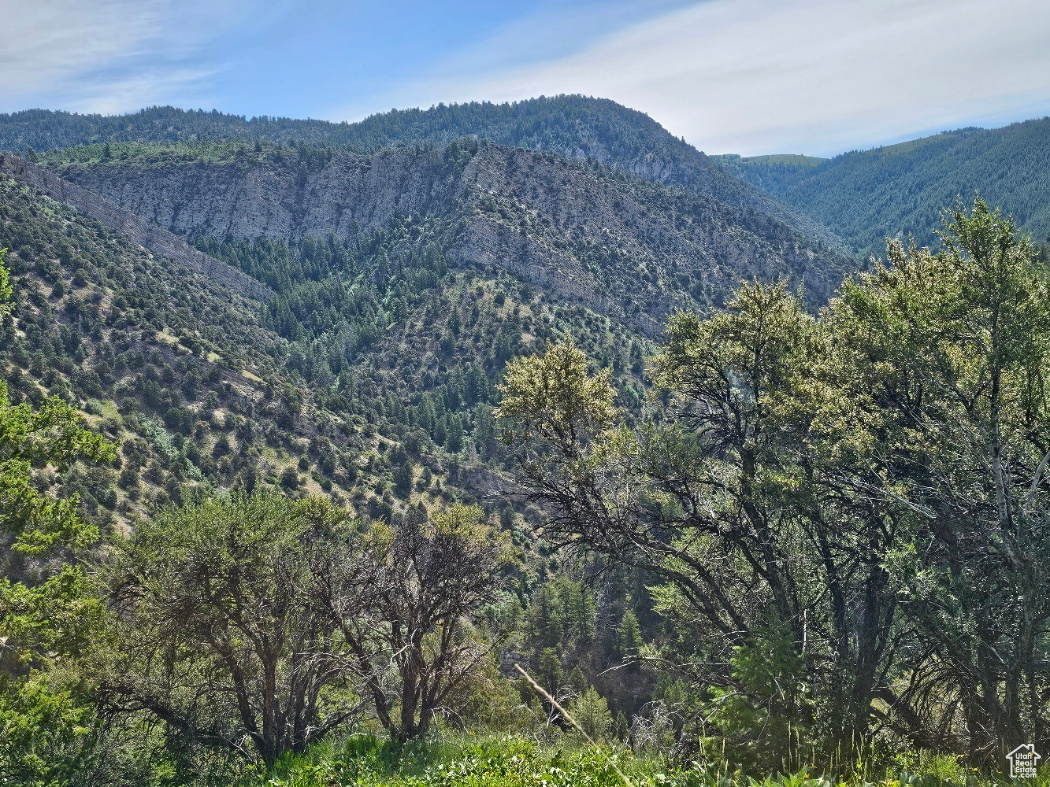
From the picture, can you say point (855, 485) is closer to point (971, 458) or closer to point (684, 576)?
point (971, 458)

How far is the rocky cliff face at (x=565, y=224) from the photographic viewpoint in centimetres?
15750

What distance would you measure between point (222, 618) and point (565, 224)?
170700 mm

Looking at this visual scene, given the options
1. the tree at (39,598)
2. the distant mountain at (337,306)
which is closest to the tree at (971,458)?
the distant mountain at (337,306)

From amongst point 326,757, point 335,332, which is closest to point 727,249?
point 335,332

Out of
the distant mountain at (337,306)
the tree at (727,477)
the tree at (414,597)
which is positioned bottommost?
the tree at (414,597)

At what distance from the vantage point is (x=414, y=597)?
18.1 m

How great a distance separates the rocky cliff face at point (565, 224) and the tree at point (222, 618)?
Answer: 137375 millimetres

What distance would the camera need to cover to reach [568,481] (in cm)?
1354

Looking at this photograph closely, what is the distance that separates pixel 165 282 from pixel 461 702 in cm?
11530

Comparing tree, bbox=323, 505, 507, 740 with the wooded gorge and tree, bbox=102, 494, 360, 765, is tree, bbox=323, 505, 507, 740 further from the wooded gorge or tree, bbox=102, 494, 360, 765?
tree, bbox=102, 494, 360, 765

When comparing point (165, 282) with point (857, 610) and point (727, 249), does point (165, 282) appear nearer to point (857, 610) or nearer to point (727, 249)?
point (857, 610)

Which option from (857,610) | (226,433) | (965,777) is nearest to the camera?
(965,777)

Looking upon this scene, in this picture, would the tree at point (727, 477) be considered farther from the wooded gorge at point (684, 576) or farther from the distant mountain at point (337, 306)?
the distant mountain at point (337, 306)

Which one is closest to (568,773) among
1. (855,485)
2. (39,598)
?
(855,485)
